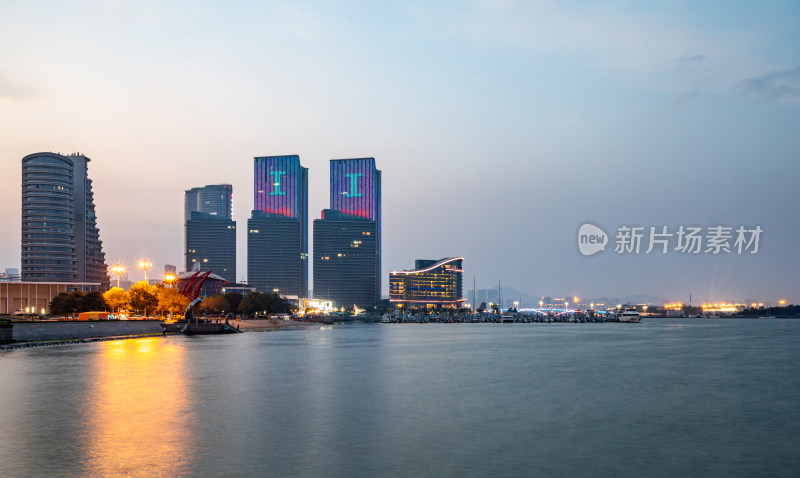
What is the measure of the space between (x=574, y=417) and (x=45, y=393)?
118 ft

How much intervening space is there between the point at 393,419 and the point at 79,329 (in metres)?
88.5

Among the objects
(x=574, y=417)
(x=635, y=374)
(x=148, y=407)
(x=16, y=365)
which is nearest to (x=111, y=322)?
(x=16, y=365)

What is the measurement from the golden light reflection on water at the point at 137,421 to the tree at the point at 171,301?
303 ft

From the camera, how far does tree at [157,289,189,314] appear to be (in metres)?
156

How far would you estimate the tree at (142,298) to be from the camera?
147750mm

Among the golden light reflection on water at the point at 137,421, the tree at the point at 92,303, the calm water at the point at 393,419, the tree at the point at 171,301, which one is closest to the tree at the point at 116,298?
the tree at the point at 92,303

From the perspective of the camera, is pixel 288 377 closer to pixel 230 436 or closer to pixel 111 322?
pixel 230 436

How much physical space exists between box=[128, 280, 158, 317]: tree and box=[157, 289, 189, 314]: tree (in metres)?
2.19

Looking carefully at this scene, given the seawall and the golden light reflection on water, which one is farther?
the seawall

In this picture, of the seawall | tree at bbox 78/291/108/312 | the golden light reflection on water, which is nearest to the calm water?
the golden light reflection on water

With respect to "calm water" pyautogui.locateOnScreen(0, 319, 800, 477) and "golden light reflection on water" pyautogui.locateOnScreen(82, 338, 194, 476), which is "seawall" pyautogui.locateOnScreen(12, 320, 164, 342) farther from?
"golden light reflection on water" pyautogui.locateOnScreen(82, 338, 194, 476)

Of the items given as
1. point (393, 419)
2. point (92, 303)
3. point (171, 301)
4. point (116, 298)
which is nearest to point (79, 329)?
point (116, 298)

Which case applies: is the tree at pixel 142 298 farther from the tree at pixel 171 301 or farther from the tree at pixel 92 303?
the tree at pixel 92 303

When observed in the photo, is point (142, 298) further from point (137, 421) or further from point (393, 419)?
point (393, 419)
